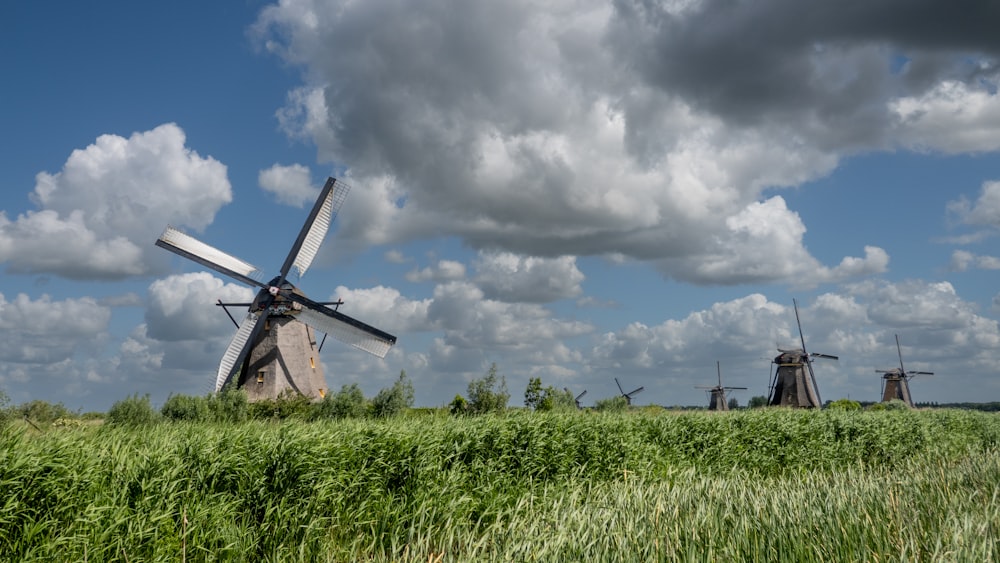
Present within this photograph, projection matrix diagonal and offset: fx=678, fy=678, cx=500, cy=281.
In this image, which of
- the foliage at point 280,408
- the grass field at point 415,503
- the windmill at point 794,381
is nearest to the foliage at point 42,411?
the foliage at point 280,408

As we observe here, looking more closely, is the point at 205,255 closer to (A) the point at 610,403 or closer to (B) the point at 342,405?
(B) the point at 342,405

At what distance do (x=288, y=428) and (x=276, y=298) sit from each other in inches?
1008

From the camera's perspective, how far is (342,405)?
98.5 ft

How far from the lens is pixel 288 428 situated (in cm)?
995

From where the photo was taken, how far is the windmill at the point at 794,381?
190ft

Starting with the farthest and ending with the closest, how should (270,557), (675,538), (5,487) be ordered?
(270,557) → (5,487) → (675,538)

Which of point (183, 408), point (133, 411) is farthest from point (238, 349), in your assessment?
point (133, 411)

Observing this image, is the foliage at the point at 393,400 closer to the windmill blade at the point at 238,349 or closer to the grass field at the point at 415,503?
the windmill blade at the point at 238,349

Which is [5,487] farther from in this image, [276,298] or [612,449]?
[276,298]

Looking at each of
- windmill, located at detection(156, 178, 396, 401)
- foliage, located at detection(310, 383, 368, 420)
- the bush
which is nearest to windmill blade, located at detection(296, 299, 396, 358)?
windmill, located at detection(156, 178, 396, 401)

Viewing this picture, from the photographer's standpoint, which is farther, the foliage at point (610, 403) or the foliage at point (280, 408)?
the foliage at point (610, 403)

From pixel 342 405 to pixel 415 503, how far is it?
815 inches

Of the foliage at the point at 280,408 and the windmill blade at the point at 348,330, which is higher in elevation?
the windmill blade at the point at 348,330

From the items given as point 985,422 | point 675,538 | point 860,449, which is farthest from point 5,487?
point 985,422
